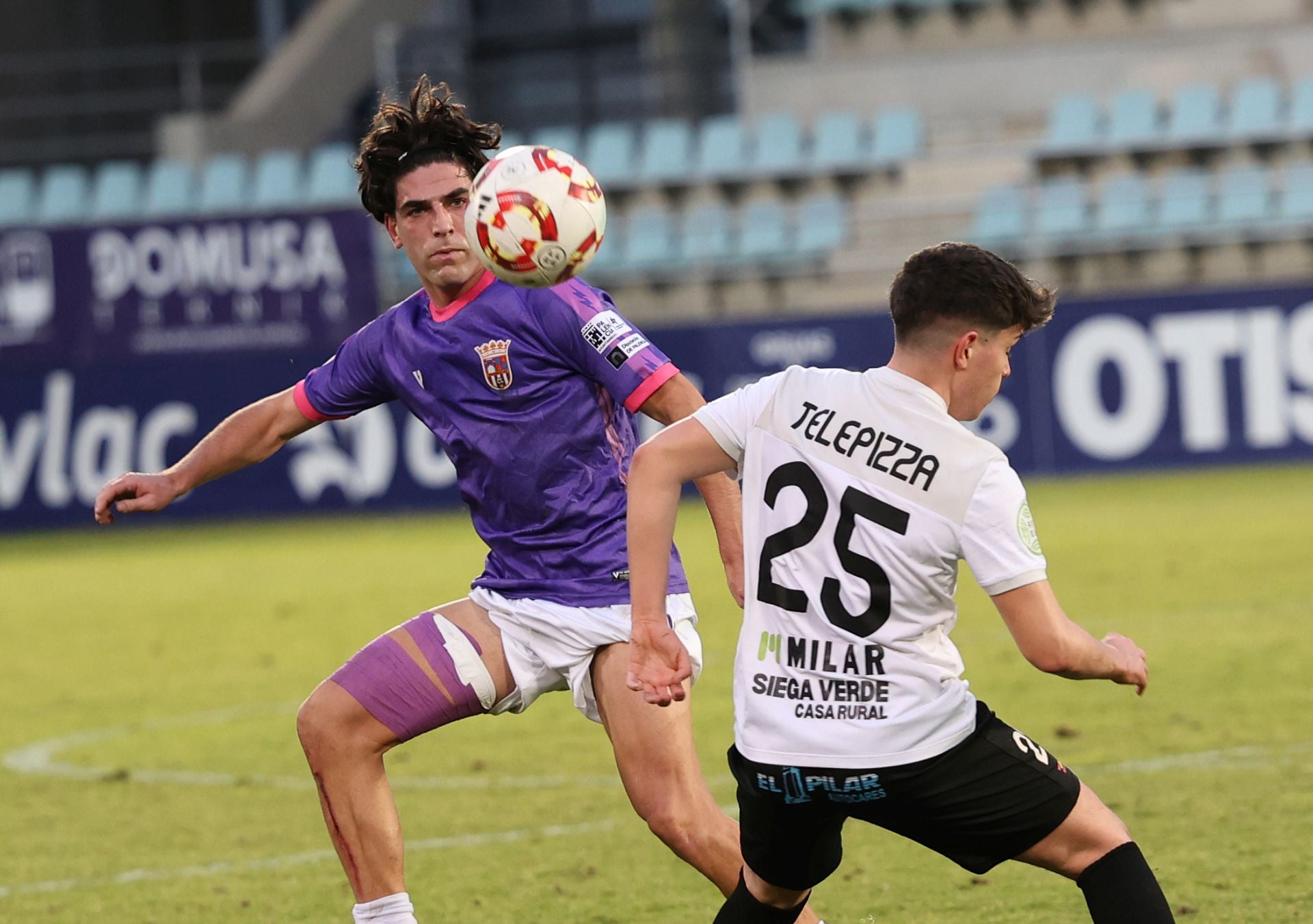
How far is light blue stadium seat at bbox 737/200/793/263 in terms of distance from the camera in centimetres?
2117

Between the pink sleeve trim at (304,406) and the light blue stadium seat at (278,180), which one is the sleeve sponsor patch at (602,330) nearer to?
the pink sleeve trim at (304,406)

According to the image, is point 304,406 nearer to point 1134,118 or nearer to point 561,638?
point 561,638

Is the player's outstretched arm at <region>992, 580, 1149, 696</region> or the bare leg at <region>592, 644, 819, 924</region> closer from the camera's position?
the player's outstretched arm at <region>992, 580, 1149, 696</region>

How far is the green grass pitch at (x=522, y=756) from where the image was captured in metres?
5.64

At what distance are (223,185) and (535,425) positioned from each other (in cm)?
1911

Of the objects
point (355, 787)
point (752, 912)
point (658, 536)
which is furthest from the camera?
point (355, 787)

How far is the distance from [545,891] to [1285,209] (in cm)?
1613

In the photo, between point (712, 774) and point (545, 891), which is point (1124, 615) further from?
point (545, 891)

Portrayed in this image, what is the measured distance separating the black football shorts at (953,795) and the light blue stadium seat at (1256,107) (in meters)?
18.6

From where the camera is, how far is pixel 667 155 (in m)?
22.8

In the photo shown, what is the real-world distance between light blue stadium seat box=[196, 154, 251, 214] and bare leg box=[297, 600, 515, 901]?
61.3 feet

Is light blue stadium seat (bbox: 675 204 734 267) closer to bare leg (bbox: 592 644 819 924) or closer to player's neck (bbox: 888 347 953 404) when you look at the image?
bare leg (bbox: 592 644 819 924)

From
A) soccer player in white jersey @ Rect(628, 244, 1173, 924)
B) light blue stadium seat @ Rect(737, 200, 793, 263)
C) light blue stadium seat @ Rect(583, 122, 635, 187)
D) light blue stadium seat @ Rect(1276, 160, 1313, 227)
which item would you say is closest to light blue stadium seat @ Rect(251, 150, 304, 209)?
light blue stadium seat @ Rect(583, 122, 635, 187)

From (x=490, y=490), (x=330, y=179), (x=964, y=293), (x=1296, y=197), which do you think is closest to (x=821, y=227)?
(x=1296, y=197)
